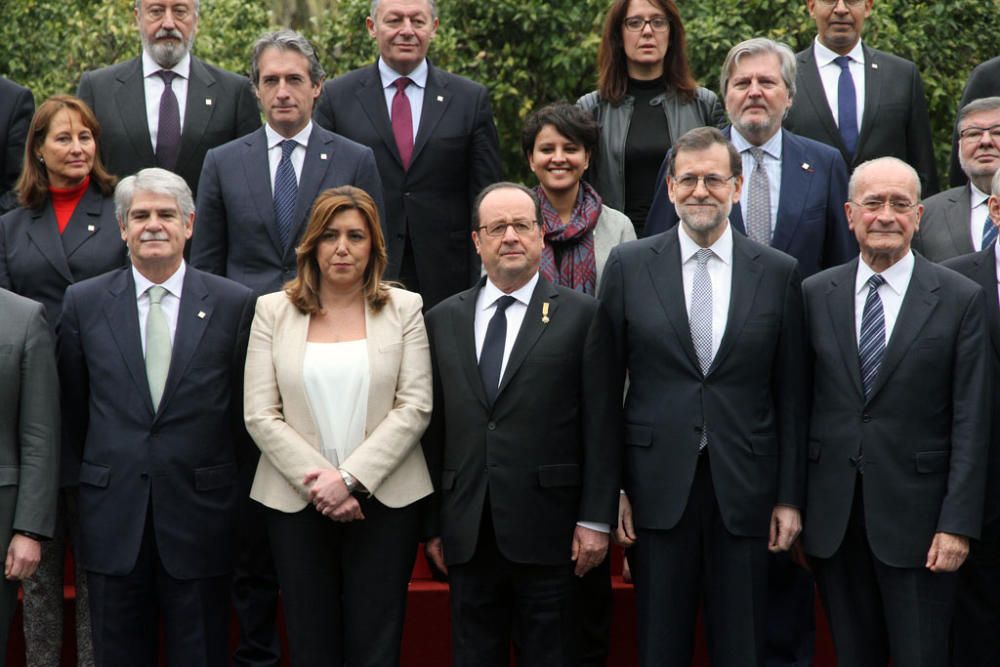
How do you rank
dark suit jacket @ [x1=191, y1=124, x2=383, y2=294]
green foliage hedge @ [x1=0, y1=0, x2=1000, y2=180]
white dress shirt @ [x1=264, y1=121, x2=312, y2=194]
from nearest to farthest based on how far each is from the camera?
dark suit jacket @ [x1=191, y1=124, x2=383, y2=294]
white dress shirt @ [x1=264, y1=121, x2=312, y2=194]
green foliage hedge @ [x1=0, y1=0, x2=1000, y2=180]

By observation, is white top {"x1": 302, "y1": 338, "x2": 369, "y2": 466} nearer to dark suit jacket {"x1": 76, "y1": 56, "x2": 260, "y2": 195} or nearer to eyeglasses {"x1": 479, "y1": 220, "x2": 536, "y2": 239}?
eyeglasses {"x1": 479, "y1": 220, "x2": 536, "y2": 239}

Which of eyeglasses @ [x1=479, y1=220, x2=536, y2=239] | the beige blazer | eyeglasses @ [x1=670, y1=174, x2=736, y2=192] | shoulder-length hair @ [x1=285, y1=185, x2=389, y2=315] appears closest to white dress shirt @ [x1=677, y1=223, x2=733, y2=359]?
eyeglasses @ [x1=670, y1=174, x2=736, y2=192]

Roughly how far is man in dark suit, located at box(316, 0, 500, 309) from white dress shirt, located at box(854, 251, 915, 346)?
2.17m

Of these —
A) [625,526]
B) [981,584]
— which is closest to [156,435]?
[625,526]

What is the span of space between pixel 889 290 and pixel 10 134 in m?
4.20

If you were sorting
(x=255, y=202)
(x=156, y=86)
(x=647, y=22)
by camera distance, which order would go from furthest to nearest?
1. (x=156, y=86)
2. (x=647, y=22)
3. (x=255, y=202)

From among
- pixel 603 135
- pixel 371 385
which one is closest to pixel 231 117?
pixel 603 135

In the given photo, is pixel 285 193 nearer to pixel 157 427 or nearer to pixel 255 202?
pixel 255 202

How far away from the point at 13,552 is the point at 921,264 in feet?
11.2

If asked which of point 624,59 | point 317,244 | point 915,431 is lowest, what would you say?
point 915,431

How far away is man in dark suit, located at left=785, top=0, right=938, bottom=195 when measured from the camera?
23.9 ft

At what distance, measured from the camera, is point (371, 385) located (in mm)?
5621

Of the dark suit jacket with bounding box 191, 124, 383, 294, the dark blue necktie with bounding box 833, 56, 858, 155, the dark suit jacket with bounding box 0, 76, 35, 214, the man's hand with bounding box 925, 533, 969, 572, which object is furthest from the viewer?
the dark suit jacket with bounding box 0, 76, 35, 214

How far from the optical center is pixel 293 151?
265 inches
